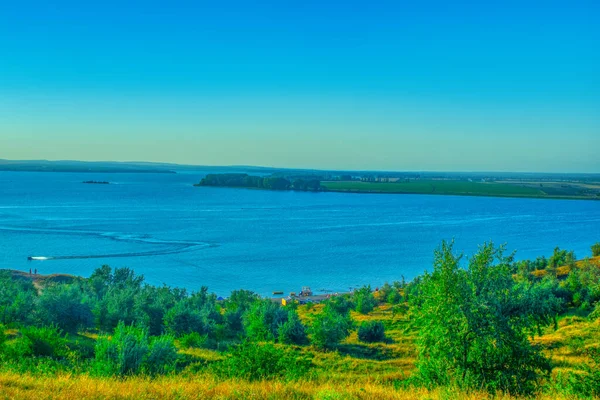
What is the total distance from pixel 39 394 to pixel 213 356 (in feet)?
24.2

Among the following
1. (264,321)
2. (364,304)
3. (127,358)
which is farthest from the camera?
(364,304)

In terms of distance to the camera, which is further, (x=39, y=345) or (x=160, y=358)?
(x=39, y=345)

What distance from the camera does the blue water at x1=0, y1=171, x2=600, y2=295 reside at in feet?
152

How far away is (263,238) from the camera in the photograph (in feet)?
219

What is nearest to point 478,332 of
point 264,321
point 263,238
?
point 264,321

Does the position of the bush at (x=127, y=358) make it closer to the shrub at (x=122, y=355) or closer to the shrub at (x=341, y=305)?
the shrub at (x=122, y=355)

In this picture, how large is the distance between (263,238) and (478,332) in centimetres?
5909

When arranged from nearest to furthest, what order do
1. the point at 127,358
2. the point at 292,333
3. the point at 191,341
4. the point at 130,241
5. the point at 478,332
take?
the point at 478,332 < the point at 127,358 < the point at 191,341 < the point at 292,333 < the point at 130,241

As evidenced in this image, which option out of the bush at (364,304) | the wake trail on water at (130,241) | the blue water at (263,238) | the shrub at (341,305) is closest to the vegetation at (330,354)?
the shrub at (341,305)

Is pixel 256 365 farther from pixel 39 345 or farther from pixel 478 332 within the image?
pixel 39 345

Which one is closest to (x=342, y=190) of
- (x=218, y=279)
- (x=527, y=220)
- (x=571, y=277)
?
(x=527, y=220)

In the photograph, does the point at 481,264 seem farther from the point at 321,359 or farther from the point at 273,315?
the point at 273,315

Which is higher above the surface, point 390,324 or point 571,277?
point 571,277

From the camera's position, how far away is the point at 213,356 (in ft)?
43.4
